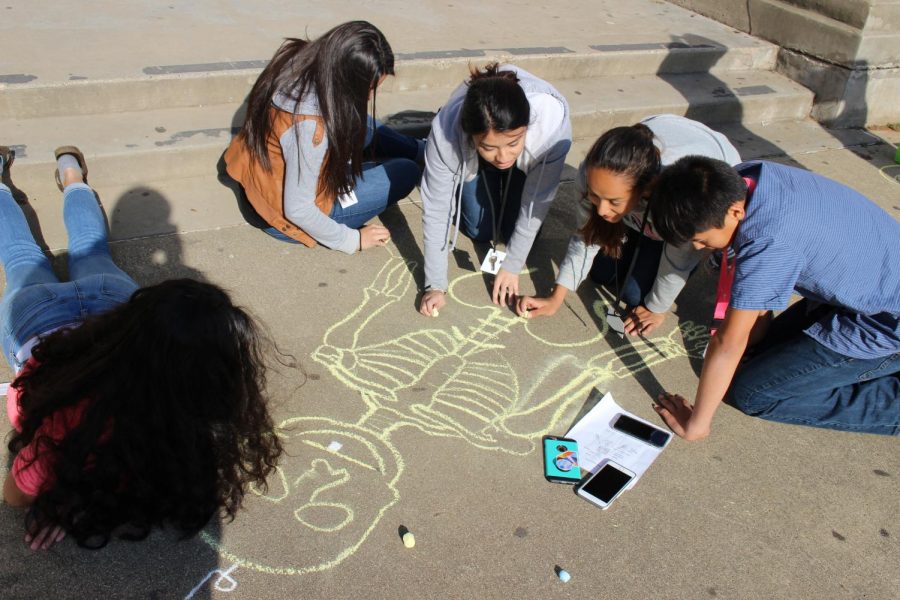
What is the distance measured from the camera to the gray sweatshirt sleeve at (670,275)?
308 cm

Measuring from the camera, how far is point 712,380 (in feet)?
8.37

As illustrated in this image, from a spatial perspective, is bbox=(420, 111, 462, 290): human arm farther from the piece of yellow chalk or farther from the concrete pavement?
the piece of yellow chalk

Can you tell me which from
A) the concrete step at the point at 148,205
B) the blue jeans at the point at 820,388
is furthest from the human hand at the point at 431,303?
the blue jeans at the point at 820,388

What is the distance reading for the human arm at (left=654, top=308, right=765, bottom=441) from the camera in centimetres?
241

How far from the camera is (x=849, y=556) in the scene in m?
2.41

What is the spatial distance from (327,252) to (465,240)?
0.73 meters

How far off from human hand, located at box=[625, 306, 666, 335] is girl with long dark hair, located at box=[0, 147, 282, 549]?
1.70m

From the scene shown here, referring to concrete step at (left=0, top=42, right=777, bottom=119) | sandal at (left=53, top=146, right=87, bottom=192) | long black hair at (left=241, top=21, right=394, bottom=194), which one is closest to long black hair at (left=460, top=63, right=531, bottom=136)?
long black hair at (left=241, top=21, right=394, bottom=194)

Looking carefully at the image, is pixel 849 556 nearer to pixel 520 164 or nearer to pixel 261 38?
pixel 520 164

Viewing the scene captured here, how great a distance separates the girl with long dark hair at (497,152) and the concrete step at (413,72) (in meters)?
1.57

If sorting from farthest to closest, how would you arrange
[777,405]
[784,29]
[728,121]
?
[784,29]
[728,121]
[777,405]

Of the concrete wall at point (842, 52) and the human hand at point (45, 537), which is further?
the concrete wall at point (842, 52)

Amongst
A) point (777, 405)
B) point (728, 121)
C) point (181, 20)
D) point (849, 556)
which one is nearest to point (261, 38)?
point (181, 20)

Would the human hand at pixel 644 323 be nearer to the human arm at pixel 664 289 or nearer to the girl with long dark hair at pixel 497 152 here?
the human arm at pixel 664 289
